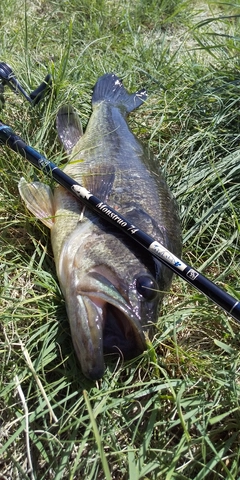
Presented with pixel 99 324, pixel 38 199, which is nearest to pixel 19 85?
pixel 38 199

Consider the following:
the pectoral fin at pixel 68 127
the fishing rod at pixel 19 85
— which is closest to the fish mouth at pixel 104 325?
the pectoral fin at pixel 68 127

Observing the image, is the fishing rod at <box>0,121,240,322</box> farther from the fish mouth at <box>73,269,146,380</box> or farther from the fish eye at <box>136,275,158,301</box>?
the fish mouth at <box>73,269,146,380</box>

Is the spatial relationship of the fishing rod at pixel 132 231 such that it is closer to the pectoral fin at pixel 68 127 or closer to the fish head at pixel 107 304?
the fish head at pixel 107 304

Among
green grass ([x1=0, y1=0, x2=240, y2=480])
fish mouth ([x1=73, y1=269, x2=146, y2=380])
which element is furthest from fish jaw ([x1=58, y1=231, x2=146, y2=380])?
green grass ([x1=0, y1=0, x2=240, y2=480])

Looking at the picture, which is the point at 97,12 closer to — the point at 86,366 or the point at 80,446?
the point at 86,366

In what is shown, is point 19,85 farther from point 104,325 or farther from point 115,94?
point 104,325
